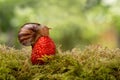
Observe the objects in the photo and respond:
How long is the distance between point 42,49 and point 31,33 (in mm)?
72

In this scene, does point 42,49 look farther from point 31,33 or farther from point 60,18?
point 60,18

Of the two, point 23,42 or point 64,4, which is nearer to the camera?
point 23,42

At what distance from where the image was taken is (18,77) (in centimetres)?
135

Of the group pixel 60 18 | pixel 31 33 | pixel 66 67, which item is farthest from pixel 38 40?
pixel 60 18

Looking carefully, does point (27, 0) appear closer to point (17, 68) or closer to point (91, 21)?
point (91, 21)

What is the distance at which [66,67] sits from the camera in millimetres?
1345

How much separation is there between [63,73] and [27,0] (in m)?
6.52

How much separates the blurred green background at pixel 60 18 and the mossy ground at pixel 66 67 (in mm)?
5641

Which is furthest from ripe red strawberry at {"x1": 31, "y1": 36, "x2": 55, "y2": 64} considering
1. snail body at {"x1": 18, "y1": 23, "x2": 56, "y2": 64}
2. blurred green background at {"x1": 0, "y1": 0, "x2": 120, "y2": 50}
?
blurred green background at {"x1": 0, "y1": 0, "x2": 120, "y2": 50}

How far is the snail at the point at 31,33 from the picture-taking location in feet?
4.59

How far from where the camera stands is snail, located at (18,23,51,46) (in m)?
1.40

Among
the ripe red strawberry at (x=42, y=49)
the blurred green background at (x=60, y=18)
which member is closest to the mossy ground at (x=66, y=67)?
the ripe red strawberry at (x=42, y=49)

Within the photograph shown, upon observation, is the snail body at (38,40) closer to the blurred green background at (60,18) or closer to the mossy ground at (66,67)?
the mossy ground at (66,67)

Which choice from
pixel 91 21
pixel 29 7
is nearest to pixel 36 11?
pixel 29 7
